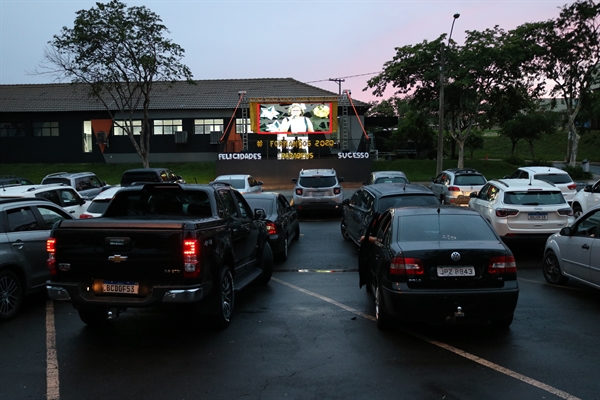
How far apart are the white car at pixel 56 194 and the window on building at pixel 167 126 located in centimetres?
3404

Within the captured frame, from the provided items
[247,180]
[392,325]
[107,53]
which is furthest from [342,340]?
[107,53]

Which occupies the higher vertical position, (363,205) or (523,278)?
(363,205)

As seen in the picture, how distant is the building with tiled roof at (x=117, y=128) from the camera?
47.7 m

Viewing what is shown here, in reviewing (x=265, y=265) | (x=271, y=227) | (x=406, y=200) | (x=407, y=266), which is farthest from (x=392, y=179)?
(x=407, y=266)

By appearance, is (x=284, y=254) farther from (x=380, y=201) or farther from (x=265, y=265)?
(x=265, y=265)

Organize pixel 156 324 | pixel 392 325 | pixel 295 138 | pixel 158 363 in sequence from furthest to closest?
pixel 295 138 < pixel 156 324 < pixel 392 325 < pixel 158 363

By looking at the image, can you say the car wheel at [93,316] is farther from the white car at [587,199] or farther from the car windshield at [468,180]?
the car windshield at [468,180]

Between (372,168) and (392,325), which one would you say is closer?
(392,325)

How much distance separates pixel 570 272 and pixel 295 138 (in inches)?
1247

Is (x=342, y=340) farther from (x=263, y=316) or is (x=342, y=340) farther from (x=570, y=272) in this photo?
(x=570, y=272)

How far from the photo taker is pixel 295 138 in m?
39.9

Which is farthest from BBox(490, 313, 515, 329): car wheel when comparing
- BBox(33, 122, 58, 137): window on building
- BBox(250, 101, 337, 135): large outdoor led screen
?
BBox(33, 122, 58, 137): window on building

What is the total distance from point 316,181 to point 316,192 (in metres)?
0.39

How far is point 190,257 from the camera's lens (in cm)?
627
